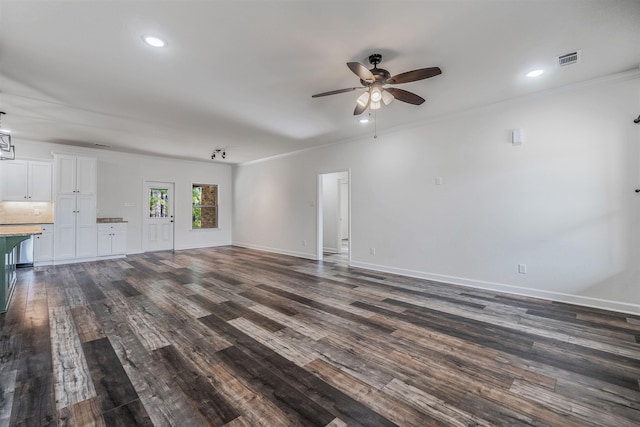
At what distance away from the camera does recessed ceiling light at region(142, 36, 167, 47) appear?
95.5 inches

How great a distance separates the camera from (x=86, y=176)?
6.33 m

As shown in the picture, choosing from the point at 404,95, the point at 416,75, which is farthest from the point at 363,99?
the point at 416,75

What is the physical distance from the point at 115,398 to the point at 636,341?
427 cm

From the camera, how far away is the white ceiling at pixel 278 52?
2.12 m

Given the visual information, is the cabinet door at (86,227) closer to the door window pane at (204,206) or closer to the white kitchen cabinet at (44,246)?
the white kitchen cabinet at (44,246)

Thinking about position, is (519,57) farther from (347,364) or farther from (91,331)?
(91,331)

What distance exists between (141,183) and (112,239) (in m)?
→ 1.69

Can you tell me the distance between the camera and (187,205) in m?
8.45

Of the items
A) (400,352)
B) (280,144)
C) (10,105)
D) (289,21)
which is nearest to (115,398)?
(400,352)

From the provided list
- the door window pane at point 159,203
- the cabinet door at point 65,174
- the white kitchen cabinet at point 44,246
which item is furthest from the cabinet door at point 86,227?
the door window pane at point 159,203

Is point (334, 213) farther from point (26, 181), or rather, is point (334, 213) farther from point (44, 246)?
point (26, 181)

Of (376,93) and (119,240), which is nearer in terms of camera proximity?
(376,93)

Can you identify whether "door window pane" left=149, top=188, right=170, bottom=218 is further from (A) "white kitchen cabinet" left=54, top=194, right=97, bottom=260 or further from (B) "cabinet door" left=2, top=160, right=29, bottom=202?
(B) "cabinet door" left=2, top=160, right=29, bottom=202

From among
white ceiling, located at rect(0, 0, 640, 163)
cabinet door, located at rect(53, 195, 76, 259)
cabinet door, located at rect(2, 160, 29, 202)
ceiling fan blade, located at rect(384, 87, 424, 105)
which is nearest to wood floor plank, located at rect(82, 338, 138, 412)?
white ceiling, located at rect(0, 0, 640, 163)
